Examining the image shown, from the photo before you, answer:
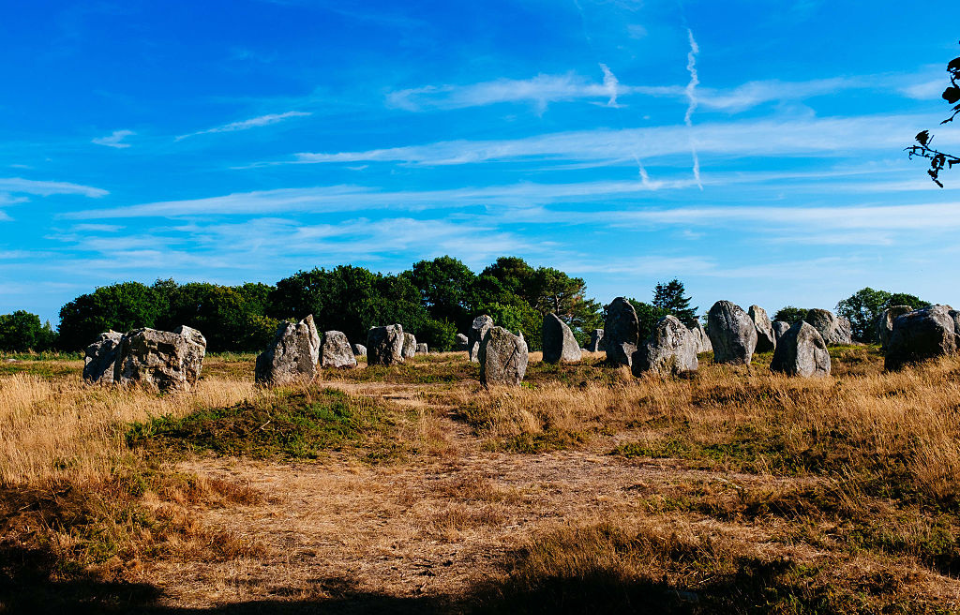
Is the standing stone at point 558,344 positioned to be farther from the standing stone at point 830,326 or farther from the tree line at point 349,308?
the tree line at point 349,308

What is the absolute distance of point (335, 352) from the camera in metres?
27.4

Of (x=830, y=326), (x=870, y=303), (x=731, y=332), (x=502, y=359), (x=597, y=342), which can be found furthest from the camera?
(x=870, y=303)

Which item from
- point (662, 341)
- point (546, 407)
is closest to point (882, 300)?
point (662, 341)

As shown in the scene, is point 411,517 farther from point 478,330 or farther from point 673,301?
point 673,301

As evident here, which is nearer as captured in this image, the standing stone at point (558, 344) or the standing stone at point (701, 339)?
the standing stone at point (558, 344)

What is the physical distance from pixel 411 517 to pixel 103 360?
51.7 ft

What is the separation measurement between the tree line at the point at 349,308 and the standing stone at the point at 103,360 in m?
25.5

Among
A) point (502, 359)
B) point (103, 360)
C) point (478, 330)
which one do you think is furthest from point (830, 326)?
point (103, 360)

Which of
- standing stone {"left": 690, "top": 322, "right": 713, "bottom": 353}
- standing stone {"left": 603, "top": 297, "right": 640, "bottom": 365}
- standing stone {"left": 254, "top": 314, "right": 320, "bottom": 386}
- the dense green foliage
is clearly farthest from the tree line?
standing stone {"left": 254, "top": 314, "right": 320, "bottom": 386}

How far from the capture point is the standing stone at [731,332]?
69.6 ft

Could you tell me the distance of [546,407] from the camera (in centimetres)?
1399

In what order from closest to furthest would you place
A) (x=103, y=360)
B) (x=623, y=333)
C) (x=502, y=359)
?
1. (x=502, y=359)
2. (x=103, y=360)
3. (x=623, y=333)

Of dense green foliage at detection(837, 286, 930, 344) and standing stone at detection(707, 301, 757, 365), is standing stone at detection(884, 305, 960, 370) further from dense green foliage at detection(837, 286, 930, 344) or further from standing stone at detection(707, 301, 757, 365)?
dense green foliage at detection(837, 286, 930, 344)

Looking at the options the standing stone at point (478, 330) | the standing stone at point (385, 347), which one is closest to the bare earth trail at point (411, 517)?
the standing stone at point (385, 347)
